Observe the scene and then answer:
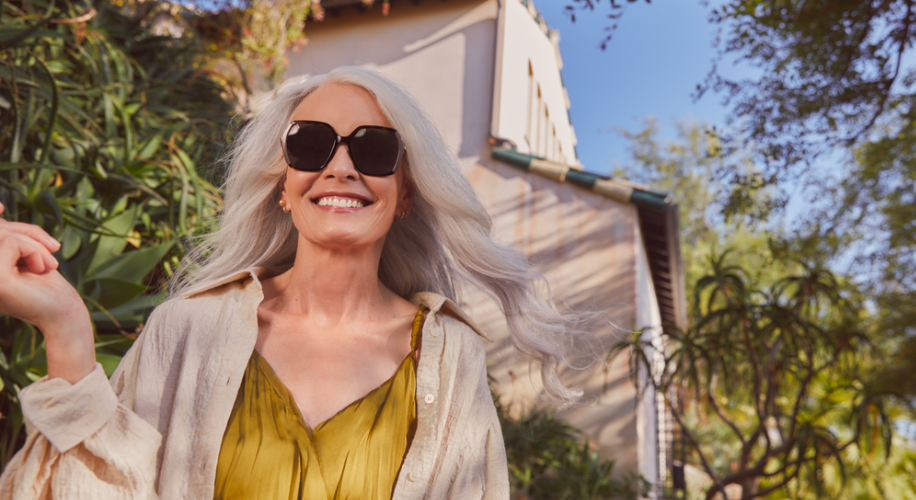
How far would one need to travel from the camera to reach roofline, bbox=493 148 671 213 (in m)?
5.99

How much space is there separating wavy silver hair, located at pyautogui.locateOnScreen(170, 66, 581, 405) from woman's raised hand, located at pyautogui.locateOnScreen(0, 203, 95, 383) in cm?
48

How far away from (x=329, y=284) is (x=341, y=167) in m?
0.30

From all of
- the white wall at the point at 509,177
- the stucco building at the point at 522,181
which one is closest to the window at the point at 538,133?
the stucco building at the point at 522,181

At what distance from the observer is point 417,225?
1634 mm

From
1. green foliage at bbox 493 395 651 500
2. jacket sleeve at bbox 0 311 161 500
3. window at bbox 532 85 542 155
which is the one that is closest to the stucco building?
window at bbox 532 85 542 155

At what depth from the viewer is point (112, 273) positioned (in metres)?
2.78

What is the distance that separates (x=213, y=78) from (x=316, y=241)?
16.3 ft

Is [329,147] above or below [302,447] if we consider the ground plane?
above

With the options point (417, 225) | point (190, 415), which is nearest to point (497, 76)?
point (417, 225)

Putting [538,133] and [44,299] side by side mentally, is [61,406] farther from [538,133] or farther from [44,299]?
[538,133]

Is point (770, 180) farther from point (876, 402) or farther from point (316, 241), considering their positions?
point (316, 241)

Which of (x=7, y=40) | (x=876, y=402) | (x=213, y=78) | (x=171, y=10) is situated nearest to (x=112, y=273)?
(x=7, y=40)

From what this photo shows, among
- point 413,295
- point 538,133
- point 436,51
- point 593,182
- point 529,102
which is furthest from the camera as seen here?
point 538,133

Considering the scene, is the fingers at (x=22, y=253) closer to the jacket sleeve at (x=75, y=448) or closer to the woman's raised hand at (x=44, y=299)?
the woman's raised hand at (x=44, y=299)
